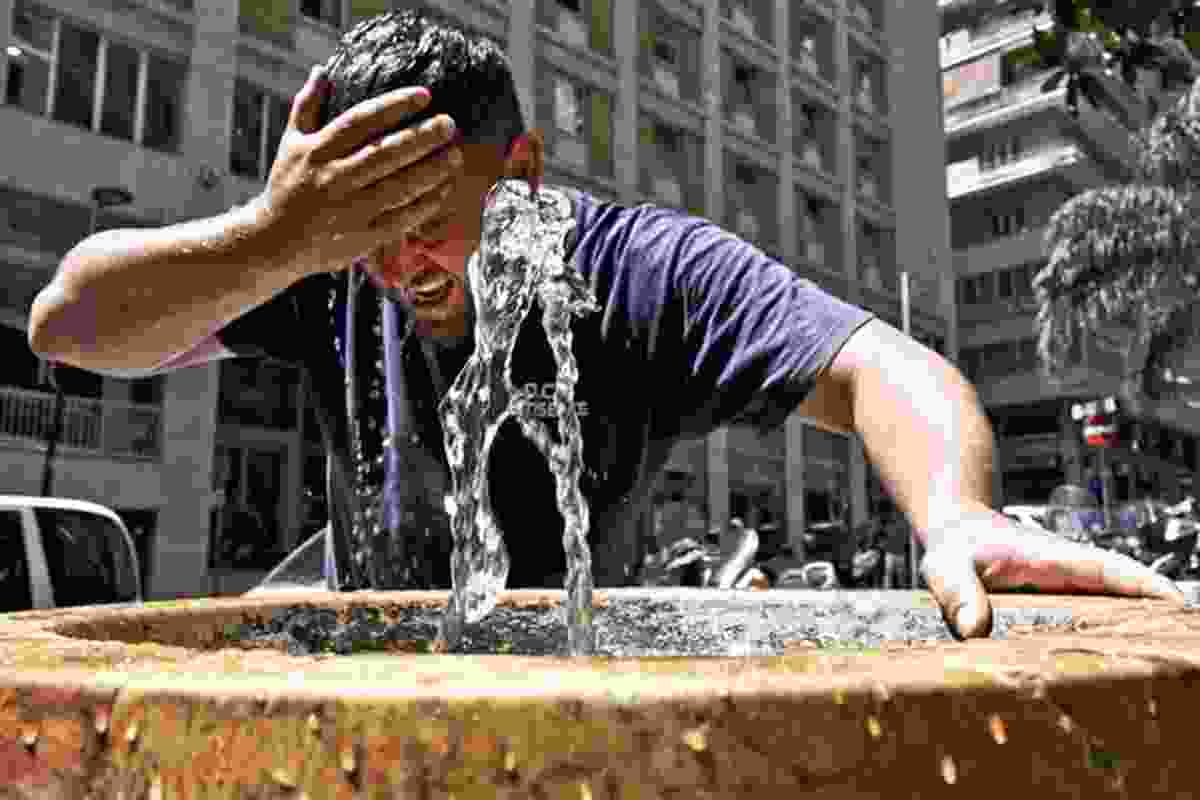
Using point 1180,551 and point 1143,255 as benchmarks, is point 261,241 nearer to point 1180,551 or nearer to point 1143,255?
point 1180,551

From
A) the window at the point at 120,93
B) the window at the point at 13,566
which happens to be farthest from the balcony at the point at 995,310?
the window at the point at 13,566

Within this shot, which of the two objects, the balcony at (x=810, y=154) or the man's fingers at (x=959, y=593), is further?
the balcony at (x=810, y=154)

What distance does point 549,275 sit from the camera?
159 cm

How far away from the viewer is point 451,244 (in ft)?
4.45

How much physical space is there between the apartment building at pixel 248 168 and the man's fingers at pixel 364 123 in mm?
9198

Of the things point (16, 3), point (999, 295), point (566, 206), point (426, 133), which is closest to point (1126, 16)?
point (566, 206)

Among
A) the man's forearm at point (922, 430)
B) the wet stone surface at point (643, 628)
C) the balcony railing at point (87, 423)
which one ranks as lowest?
the wet stone surface at point (643, 628)

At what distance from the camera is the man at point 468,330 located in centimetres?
103

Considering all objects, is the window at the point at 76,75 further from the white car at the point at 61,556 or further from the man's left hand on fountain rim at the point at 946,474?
the man's left hand on fountain rim at the point at 946,474

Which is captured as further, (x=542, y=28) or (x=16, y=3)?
(x=542, y=28)

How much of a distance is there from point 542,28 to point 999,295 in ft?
61.7

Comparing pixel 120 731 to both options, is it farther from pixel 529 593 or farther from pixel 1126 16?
pixel 1126 16

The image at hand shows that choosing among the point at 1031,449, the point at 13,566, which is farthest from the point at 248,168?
the point at 1031,449

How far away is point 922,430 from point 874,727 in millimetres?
812
